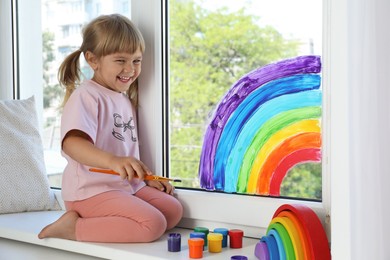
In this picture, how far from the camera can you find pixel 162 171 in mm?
1633

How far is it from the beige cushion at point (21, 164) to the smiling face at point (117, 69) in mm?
339

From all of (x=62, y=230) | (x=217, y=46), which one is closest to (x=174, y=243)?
(x=62, y=230)

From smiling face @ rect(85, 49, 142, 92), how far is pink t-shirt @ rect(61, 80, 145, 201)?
3cm

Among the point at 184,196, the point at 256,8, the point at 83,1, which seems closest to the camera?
the point at 184,196

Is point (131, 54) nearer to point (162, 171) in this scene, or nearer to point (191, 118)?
point (162, 171)

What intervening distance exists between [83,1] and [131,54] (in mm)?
464

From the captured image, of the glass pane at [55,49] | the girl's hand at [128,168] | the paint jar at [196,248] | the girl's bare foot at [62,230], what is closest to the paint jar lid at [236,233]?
the paint jar at [196,248]

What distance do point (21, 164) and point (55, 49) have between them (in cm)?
44

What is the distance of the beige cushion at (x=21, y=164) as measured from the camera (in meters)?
1.71

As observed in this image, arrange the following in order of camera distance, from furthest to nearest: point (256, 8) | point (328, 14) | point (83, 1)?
point (256, 8) < point (83, 1) < point (328, 14)

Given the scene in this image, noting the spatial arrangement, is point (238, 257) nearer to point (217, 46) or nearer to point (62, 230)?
point (62, 230)

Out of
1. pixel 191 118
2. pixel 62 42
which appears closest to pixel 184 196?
pixel 62 42

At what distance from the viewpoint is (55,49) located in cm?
199

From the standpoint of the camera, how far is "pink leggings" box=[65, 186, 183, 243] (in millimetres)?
1384
